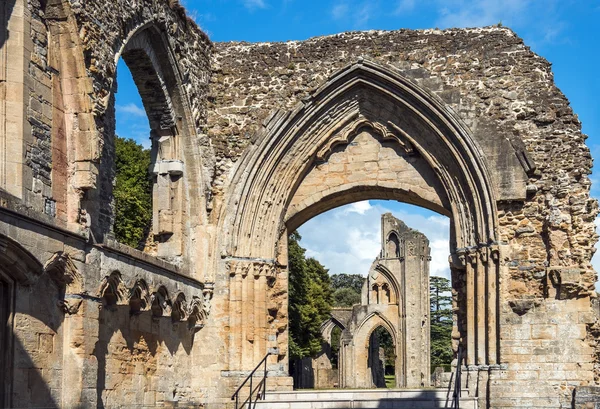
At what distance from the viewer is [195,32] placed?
14406 millimetres

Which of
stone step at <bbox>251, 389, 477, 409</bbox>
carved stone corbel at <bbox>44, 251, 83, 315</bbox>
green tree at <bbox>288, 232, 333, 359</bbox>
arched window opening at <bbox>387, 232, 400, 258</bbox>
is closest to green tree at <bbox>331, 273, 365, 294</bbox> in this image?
arched window opening at <bbox>387, 232, 400, 258</bbox>

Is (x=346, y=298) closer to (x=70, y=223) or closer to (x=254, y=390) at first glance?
(x=254, y=390)

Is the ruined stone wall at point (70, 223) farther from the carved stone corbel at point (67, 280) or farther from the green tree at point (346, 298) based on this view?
the green tree at point (346, 298)

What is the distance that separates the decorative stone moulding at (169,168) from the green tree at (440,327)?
31651 millimetres

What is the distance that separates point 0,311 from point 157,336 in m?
4.07

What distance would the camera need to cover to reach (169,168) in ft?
45.8

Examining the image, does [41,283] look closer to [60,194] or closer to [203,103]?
Answer: [60,194]

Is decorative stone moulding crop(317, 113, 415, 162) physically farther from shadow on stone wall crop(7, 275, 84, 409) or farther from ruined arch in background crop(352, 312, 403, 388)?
ruined arch in background crop(352, 312, 403, 388)

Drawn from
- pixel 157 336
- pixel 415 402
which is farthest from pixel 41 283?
pixel 415 402

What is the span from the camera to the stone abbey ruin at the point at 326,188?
12789 mm

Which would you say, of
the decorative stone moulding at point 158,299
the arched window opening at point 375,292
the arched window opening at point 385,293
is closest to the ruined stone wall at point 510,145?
the decorative stone moulding at point 158,299

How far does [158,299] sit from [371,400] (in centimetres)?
307

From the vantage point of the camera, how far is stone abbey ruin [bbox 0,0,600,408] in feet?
42.0

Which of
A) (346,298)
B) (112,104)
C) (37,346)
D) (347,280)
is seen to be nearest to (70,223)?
(37,346)
